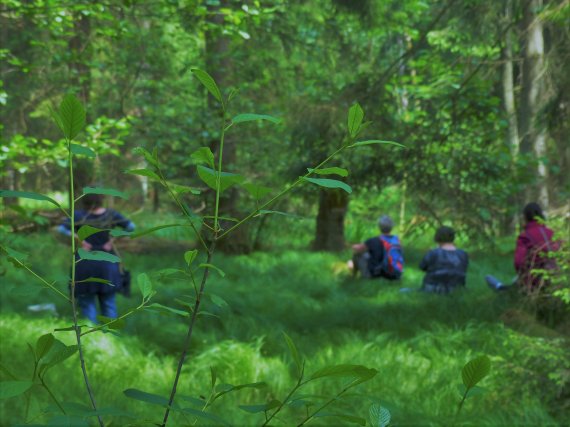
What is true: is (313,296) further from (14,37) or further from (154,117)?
(14,37)

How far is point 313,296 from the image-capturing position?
8680 millimetres

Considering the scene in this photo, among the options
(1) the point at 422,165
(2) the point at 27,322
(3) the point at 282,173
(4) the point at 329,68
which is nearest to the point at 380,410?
(2) the point at 27,322

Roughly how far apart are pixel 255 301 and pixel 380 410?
6.56 m

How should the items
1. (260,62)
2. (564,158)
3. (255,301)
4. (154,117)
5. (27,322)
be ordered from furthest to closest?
1. (260,62)
2. (154,117)
3. (255,301)
4. (564,158)
5. (27,322)

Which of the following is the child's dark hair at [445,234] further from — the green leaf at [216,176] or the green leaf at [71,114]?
the green leaf at [71,114]

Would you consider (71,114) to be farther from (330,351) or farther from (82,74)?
(82,74)

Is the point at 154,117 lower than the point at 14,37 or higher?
lower

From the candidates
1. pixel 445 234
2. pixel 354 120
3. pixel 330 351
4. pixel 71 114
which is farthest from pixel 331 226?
pixel 71 114

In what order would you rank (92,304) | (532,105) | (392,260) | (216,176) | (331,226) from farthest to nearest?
(331,226), (392,260), (532,105), (92,304), (216,176)

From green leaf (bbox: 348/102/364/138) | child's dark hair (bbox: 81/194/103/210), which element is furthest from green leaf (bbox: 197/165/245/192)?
child's dark hair (bbox: 81/194/103/210)

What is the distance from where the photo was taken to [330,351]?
202 inches

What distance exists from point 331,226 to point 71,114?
503 inches

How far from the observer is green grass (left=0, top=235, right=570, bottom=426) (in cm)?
388

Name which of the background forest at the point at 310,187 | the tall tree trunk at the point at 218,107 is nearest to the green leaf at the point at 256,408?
the background forest at the point at 310,187
